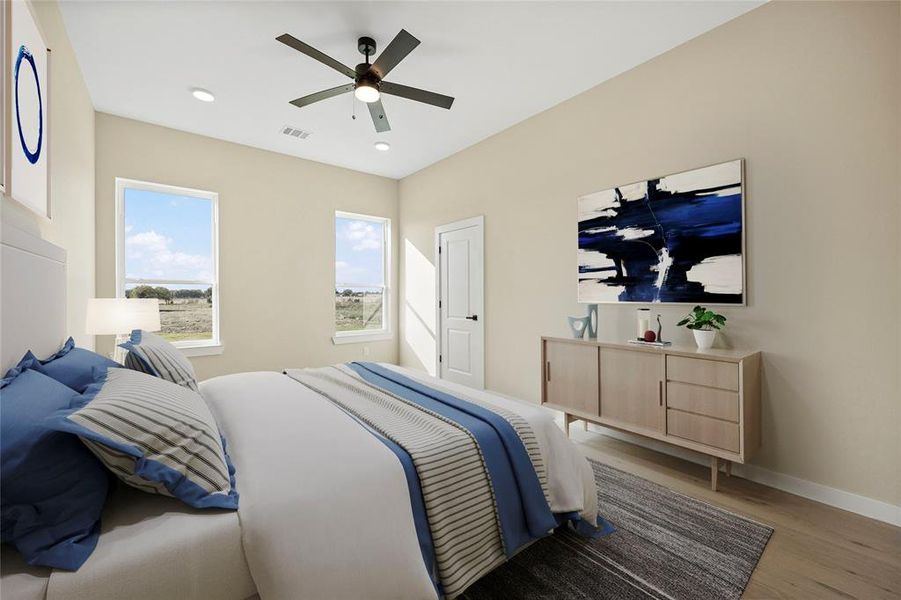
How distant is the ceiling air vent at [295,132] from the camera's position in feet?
13.1

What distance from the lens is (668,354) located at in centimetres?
251

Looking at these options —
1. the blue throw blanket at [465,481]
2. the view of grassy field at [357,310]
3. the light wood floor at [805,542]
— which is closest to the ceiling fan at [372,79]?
the blue throw blanket at [465,481]

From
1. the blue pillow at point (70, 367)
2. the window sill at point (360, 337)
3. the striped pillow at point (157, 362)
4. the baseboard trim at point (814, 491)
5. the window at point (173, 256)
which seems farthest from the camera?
the window sill at point (360, 337)

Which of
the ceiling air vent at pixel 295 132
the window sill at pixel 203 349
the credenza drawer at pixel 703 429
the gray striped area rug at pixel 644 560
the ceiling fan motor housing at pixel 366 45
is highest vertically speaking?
the ceiling air vent at pixel 295 132

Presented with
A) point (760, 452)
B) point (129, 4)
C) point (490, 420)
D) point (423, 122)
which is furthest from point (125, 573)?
point (423, 122)

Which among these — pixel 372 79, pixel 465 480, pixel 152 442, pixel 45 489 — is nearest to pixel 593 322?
pixel 465 480

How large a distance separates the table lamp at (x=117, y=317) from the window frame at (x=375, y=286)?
2236mm

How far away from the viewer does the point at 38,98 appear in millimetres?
1843

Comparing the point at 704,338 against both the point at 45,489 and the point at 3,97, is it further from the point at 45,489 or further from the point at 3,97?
the point at 3,97

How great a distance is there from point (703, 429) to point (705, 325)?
0.65 m

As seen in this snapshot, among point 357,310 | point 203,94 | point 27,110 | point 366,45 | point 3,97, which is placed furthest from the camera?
point 357,310

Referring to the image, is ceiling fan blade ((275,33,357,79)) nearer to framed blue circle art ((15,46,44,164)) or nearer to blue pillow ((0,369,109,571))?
framed blue circle art ((15,46,44,164))

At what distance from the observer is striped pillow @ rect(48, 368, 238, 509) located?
3.34ft

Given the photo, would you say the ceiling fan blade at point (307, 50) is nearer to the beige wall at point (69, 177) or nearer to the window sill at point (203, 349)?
the beige wall at point (69, 177)
